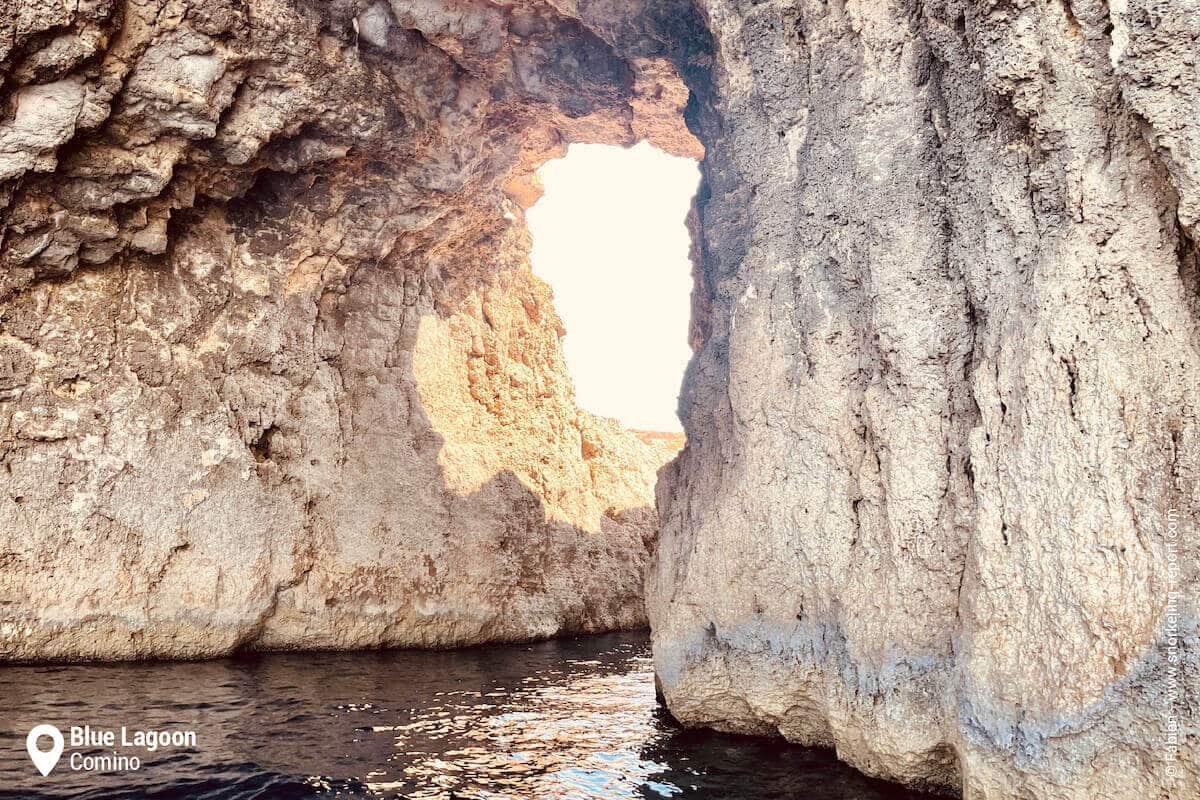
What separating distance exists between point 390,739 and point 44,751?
8.53 ft

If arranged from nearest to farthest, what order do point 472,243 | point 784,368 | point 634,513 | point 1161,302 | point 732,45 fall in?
point 1161,302
point 784,368
point 732,45
point 472,243
point 634,513

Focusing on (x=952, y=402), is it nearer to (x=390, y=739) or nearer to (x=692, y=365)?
(x=692, y=365)

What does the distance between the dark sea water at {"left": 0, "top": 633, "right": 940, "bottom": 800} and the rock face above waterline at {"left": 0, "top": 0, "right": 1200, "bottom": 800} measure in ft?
2.31

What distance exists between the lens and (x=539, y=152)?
1499 centimetres

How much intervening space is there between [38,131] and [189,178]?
1.96 metres

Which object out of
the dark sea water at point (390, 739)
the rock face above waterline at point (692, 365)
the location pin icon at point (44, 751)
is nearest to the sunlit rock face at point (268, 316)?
the rock face above waterline at point (692, 365)

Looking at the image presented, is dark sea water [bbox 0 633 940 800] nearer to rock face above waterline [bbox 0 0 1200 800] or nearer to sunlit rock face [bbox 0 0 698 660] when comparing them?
rock face above waterline [bbox 0 0 1200 800]

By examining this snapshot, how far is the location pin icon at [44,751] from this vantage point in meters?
6.39

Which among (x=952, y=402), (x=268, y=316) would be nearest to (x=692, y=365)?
(x=952, y=402)

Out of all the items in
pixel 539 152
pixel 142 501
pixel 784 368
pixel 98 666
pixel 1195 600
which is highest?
pixel 539 152

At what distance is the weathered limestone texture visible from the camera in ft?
17.0

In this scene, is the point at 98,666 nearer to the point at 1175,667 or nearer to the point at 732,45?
the point at 732,45

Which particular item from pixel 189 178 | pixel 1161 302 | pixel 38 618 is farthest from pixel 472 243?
pixel 1161 302

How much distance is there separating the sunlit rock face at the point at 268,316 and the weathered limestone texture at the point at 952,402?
4.06 metres
